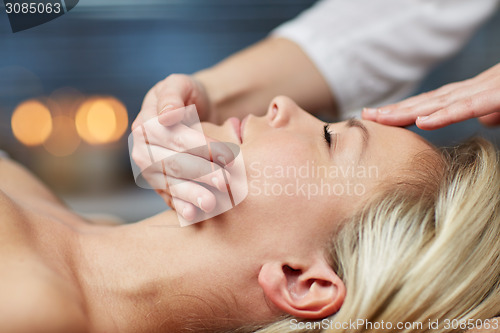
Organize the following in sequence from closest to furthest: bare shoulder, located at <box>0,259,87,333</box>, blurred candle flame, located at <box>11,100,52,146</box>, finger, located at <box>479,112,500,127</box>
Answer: bare shoulder, located at <box>0,259,87,333</box>
finger, located at <box>479,112,500,127</box>
blurred candle flame, located at <box>11,100,52,146</box>

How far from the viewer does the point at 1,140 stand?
2.23 metres

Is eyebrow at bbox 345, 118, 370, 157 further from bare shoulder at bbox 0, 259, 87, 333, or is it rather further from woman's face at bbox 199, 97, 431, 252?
bare shoulder at bbox 0, 259, 87, 333

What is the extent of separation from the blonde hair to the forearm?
521 millimetres

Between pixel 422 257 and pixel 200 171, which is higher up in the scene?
pixel 200 171

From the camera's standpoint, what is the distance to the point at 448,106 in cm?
90

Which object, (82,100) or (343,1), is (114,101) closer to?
(82,100)

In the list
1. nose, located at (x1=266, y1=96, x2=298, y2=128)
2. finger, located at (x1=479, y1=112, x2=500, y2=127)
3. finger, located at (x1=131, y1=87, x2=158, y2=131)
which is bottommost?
finger, located at (x1=479, y1=112, x2=500, y2=127)

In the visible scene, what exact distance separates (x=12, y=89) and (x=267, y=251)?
1.82m

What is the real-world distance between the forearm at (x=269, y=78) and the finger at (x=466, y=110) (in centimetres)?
45

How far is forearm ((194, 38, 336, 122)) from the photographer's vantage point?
122cm

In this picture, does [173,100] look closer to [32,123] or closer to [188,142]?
[188,142]

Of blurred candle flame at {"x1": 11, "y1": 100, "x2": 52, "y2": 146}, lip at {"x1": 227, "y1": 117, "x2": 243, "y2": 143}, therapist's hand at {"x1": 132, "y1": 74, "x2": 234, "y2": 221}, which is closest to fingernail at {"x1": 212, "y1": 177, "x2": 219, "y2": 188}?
therapist's hand at {"x1": 132, "y1": 74, "x2": 234, "y2": 221}

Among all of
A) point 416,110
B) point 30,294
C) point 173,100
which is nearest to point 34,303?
point 30,294

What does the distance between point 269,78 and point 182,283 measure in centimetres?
65
